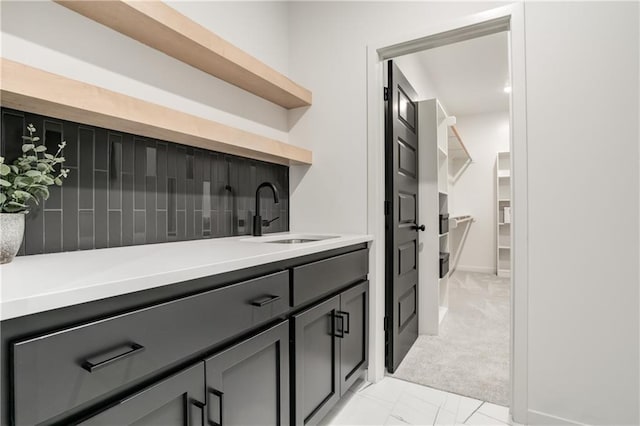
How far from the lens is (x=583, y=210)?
152 centimetres

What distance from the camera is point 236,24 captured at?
1.93m

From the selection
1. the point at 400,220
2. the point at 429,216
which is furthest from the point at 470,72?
the point at 400,220

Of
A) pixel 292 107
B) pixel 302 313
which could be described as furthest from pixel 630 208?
pixel 292 107

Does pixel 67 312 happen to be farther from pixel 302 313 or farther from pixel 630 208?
pixel 630 208

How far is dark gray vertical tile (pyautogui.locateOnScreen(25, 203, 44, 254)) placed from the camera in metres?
1.12

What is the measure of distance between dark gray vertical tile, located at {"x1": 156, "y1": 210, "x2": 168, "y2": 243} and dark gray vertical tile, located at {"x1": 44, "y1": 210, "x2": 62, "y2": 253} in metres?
0.38

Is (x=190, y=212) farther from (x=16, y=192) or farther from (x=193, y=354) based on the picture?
(x=193, y=354)

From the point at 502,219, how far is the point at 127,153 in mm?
5412

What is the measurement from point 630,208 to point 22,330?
2.06m

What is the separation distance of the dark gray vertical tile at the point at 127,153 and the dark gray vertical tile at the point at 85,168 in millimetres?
122

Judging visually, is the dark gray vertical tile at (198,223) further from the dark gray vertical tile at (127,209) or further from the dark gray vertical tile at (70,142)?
the dark gray vertical tile at (70,142)

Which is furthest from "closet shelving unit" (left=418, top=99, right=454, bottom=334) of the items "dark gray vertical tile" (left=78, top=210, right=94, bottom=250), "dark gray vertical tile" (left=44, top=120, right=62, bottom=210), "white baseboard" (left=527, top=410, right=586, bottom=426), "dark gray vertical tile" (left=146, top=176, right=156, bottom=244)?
"dark gray vertical tile" (left=44, top=120, right=62, bottom=210)

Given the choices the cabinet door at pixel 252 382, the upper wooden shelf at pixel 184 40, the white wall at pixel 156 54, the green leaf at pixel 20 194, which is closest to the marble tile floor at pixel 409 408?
the cabinet door at pixel 252 382

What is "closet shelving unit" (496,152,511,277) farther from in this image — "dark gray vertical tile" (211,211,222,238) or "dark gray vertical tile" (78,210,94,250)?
"dark gray vertical tile" (78,210,94,250)
